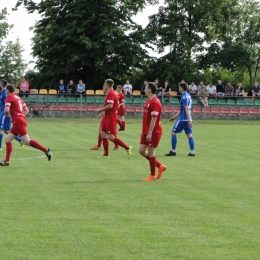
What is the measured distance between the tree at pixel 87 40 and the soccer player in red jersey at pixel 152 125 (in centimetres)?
3637

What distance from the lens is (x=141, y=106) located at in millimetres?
39500

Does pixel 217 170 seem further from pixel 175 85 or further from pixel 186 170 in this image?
pixel 175 85

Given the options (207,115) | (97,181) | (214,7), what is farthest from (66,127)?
(214,7)

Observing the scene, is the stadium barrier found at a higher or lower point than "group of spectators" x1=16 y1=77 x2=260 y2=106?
lower

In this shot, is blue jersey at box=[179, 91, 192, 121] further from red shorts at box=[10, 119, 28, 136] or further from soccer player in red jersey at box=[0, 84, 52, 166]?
red shorts at box=[10, 119, 28, 136]

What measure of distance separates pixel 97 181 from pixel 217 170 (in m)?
3.18

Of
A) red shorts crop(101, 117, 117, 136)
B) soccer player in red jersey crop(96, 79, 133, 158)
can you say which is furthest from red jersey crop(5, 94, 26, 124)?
red shorts crop(101, 117, 117, 136)

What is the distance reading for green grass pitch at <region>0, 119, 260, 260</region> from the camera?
7.91m

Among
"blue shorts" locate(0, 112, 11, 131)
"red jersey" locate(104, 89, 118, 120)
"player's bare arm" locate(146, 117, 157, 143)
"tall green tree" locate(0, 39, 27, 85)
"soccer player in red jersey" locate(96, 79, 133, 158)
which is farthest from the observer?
"tall green tree" locate(0, 39, 27, 85)

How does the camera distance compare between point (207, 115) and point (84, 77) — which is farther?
point (84, 77)

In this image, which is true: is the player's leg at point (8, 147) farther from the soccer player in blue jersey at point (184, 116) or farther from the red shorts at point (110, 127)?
the soccer player in blue jersey at point (184, 116)

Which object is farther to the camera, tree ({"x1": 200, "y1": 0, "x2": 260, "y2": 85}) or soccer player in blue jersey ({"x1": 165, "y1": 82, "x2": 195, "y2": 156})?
tree ({"x1": 200, "y1": 0, "x2": 260, "y2": 85})

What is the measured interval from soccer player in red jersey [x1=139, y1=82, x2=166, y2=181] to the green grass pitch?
Answer: 1.50 feet

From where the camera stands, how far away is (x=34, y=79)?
53.7 metres
